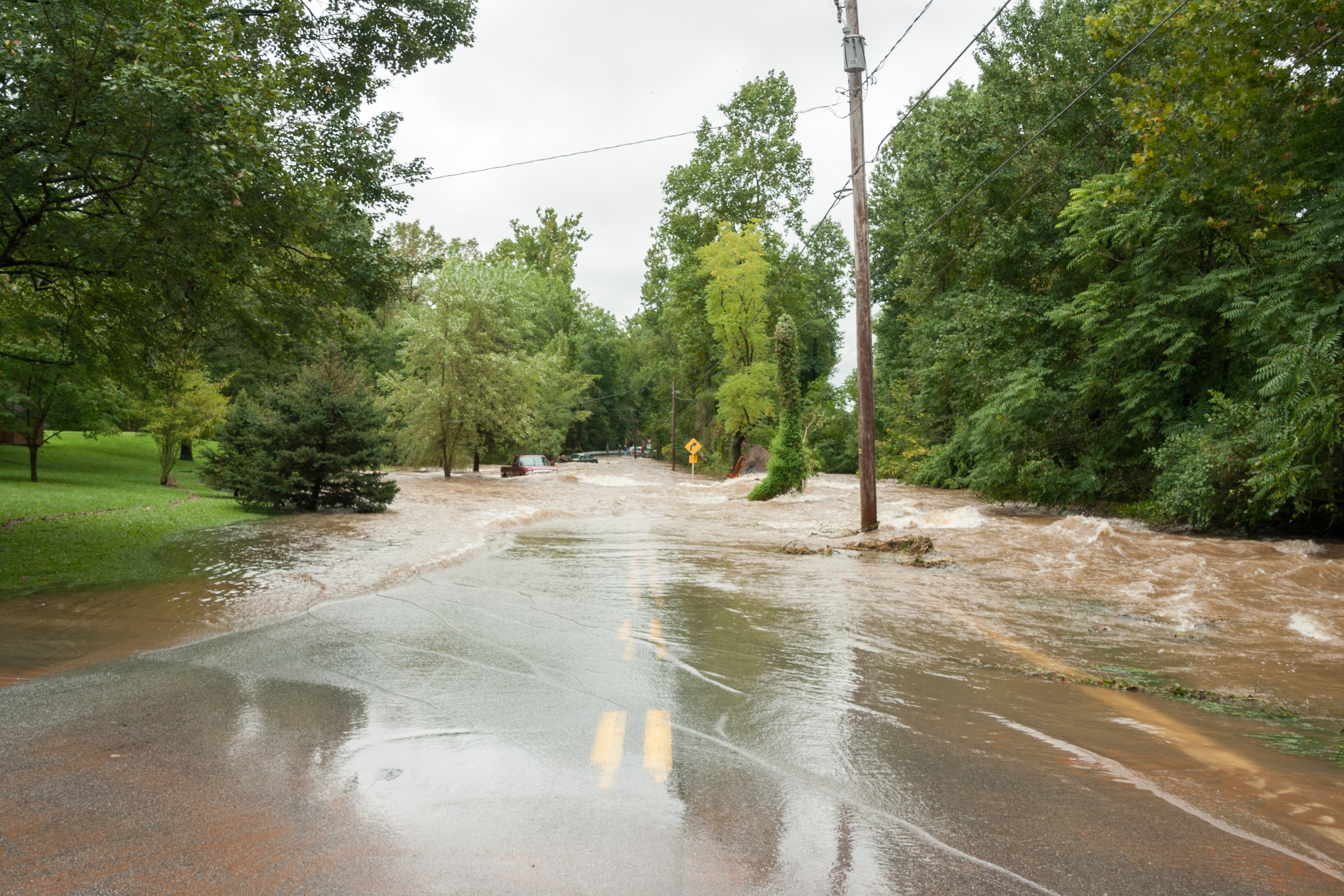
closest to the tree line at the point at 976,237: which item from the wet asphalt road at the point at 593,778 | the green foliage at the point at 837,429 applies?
the wet asphalt road at the point at 593,778

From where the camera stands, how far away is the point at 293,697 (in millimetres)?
5102

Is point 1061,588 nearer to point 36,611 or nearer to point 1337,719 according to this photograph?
point 1337,719

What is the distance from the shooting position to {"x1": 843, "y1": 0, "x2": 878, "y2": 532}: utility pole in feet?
52.5

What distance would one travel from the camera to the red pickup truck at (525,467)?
45656 mm

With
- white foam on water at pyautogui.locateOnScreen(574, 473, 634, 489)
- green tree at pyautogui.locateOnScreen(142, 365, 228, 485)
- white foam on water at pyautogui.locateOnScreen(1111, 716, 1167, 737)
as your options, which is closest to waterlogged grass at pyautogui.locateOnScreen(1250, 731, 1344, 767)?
white foam on water at pyautogui.locateOnScreen(1111, 716, 1167, 737)

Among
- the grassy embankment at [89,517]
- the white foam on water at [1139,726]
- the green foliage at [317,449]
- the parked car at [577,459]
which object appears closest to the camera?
the white foam on water at [1139,726]

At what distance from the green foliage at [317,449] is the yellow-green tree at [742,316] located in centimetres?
2856

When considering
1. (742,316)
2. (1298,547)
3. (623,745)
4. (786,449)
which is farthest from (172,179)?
(742,316)

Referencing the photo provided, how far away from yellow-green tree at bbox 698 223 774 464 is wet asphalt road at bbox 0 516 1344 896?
4058cm

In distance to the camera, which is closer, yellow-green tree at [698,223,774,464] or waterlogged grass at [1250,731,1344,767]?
waterlogged grass at [1250,731,1344,767]

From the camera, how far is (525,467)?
46.8 metres

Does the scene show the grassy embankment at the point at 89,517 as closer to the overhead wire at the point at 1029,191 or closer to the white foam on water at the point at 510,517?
the white foam on water at the point at 510,517

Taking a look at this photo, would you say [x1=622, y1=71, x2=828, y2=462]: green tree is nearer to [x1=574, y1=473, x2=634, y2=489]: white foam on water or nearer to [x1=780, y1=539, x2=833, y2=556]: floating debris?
[x1=574, y1=473, x2=634, y2=489]: white foam on water

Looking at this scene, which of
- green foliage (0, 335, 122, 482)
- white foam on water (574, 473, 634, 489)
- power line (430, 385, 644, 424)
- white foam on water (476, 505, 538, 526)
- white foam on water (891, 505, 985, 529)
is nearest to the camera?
white foam on water (891, 505, 985, 529)
